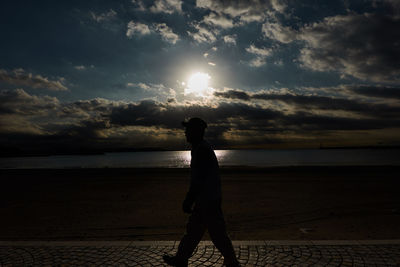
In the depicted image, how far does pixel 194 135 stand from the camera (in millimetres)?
3447

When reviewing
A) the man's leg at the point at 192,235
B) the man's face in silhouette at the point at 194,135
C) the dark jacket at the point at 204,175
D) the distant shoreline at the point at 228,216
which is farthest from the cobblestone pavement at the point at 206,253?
the man's face in silhouette at the point at 194,135

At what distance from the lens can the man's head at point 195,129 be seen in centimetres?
345

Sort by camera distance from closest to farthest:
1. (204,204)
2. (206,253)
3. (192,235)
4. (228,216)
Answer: (204,204) → (192,235) → (206,253) → (228,216)

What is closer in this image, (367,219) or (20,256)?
(20,256)

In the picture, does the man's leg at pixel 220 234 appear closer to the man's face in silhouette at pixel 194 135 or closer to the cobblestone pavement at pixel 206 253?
the cobblestone pavement at pixel 206 253

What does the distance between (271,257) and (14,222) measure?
25.3 ft

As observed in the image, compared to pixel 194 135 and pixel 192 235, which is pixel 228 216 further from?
pixel 194 135

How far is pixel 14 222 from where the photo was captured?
7.49 m

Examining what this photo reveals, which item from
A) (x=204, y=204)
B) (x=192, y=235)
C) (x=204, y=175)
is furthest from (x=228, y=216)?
(x=204, y=175)

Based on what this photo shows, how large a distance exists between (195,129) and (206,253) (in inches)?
92.2

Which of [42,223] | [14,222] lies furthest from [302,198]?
[14,222]

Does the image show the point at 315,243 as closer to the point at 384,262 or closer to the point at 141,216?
the point at 384,262

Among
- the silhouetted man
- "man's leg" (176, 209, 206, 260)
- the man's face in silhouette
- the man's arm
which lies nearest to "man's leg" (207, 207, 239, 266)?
the silhouetted man

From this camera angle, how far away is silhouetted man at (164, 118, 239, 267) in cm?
324
